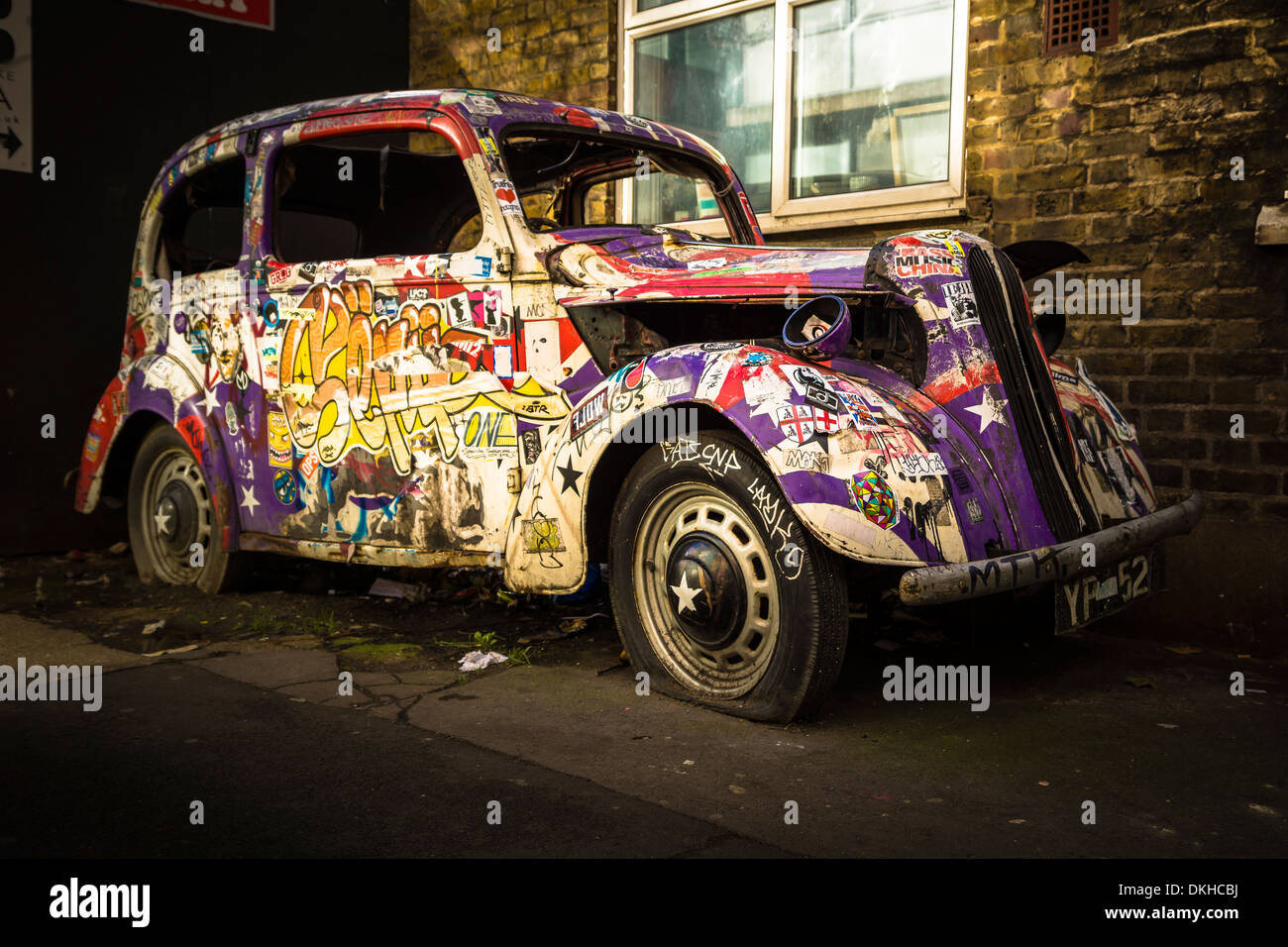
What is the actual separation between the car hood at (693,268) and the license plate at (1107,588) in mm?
1085

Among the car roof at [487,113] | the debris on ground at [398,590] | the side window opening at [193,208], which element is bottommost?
the debris on ground at [398,590]

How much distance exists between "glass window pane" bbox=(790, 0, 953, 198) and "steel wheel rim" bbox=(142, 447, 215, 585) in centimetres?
344

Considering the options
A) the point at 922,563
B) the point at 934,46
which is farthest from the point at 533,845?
the point at 934,46

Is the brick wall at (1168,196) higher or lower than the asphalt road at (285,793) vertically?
higher

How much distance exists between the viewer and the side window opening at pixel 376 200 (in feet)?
16.2

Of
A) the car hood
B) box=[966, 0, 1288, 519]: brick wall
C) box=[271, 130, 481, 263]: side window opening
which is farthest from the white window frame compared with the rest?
box=[271, 130, 481, 263]: side window opening

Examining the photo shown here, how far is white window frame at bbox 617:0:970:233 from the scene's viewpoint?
18.0ft

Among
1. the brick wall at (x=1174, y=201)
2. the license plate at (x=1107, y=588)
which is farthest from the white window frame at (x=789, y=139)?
the license plate at (x=1107, y=588)

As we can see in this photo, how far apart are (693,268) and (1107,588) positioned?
5.38ft

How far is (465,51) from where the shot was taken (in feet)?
25.5

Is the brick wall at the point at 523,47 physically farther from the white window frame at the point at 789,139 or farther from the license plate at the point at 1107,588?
the license plate at the point at 1107,588

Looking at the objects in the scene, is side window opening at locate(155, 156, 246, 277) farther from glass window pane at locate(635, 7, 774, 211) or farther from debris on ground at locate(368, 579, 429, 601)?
→ glass window pane at locate(635, 7, 774, 211)

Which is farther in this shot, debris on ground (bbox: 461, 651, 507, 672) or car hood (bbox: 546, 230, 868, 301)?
debris on ground (bbox: 461, 651, 507, 672)
